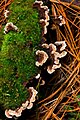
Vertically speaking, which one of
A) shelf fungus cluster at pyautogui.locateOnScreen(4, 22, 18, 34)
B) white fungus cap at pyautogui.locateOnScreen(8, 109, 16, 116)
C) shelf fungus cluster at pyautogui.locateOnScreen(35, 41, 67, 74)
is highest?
shelf fungus cluster at pyautogui.locateOnScreen(4, 22, 18, 34)

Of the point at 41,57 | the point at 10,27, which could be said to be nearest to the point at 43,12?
the point at 10,27

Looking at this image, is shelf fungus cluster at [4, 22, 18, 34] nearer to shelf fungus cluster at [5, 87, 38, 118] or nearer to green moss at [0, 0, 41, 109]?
green moss at [0, 0, 41, 109]

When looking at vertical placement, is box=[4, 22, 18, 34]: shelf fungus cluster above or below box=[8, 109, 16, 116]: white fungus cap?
above

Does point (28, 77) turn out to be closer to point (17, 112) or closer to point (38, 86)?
point (38, 86)

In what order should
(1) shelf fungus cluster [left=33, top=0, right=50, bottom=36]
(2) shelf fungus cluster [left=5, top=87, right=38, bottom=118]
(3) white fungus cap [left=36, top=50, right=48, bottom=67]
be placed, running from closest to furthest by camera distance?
(2) shelf fungus cluster [left=5, top=87, right=38, bottom=118] < (3) white fungus cap [left=36, top=50, right=48, bottom=67] < (1) shelf fungus cluster [left=33, top=0, right=50, bottom=36]

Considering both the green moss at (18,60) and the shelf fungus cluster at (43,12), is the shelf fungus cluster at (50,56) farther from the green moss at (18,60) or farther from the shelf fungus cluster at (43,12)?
the shelf fungus cluster at (43,12)

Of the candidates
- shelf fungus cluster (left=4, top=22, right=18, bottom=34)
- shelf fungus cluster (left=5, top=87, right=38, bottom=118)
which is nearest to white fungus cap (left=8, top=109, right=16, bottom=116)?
shelf fungus cluster (left=5, top=87, right=38, bottom=118)

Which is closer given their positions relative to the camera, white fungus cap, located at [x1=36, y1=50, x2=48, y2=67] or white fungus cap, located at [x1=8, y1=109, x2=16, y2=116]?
white fungus cap, located at [x1=8, y1=109, x2=16, y2=116]

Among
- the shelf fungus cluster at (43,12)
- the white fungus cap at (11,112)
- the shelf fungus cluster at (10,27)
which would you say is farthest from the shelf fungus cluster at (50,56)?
the white fungus cap at (11,112)

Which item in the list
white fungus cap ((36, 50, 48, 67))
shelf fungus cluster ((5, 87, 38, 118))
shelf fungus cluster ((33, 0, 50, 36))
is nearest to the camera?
shelf fungus cluster ((5, 87, 38, 118))

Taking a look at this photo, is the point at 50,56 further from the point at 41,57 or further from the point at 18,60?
the point at 18,60
